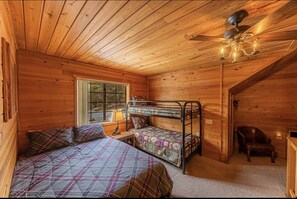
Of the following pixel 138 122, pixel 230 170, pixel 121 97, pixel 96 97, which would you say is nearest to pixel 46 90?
pixel 96 97

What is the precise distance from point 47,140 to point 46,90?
3.04ft

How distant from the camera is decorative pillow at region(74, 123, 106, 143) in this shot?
249 centimetres

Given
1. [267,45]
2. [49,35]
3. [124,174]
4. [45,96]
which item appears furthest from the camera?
[45,96]

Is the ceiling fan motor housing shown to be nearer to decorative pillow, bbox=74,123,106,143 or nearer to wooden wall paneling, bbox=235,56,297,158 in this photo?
wooden wall paneling, bbox=235,56,297,158

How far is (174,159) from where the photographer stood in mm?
2588

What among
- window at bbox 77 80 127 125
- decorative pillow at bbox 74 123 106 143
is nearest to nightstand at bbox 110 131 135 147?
decorative pillow at bbox 74 123 106 143

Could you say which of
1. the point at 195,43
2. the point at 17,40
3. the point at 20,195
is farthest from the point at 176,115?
the point at 17,40

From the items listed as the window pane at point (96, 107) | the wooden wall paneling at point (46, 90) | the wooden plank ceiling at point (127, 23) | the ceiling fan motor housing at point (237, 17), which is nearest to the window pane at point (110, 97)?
the window pane at point (96, 107)

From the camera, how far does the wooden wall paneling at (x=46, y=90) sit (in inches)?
86.5

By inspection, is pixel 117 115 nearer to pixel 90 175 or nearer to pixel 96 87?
pixel 96 87

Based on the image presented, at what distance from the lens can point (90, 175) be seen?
140 centimetres

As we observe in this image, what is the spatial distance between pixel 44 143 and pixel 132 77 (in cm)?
258

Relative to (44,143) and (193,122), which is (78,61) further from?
(193,122)

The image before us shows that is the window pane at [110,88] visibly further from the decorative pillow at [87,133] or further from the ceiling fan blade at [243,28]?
the ceiling fan blade at [243,28]
